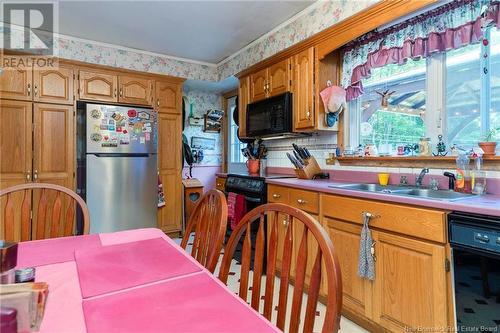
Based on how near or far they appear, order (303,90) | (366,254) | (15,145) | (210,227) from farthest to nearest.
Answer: (15,145)
(303,90)
(366,254)
(210,227)

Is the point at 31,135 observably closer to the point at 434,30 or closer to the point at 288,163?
the point at 288,163

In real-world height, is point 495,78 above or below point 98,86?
below

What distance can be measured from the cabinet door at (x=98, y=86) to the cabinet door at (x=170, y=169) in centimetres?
60

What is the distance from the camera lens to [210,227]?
3.86 ft

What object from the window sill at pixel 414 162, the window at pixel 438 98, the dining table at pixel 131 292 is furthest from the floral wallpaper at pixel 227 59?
the dining table at pixel 131 292

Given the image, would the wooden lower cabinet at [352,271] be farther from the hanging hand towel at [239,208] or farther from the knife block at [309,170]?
the hanging hand towel at [239,208]

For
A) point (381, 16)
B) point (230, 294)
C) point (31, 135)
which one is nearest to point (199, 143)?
point (31, 135)

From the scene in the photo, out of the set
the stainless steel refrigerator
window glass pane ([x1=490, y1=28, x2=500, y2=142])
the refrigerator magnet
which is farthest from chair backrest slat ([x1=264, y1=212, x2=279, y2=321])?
the refrigerator magnet

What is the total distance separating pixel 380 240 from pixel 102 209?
2834mm

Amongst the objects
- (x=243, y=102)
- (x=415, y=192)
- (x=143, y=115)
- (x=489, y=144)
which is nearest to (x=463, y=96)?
(x=489, y=144)

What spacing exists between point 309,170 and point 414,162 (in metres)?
0.89

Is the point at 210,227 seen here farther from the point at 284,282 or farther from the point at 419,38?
the point at 419,38

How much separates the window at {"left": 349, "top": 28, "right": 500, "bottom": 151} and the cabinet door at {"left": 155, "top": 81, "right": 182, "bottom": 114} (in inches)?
92.6

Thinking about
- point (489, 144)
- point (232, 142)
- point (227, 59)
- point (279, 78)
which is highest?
point (227, 59)
